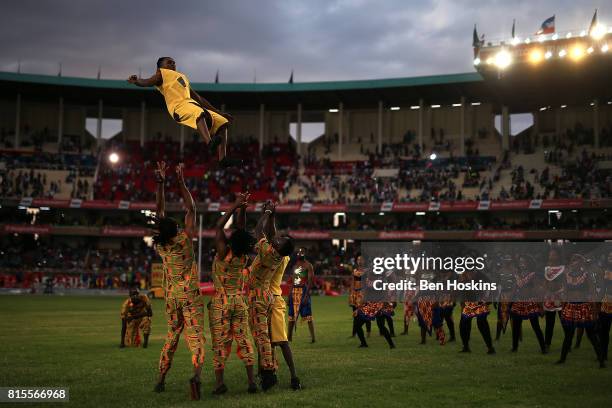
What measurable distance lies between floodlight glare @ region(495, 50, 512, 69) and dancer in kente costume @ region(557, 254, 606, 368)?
128 feet

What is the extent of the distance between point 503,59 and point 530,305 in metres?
37.9

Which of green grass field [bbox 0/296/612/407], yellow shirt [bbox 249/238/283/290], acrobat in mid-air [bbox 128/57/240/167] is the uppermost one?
acrobat in mid-air [bbox 128/57/240/167]

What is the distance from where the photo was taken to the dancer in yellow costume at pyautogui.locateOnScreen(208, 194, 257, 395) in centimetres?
895

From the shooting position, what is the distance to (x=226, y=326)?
29.7 ft

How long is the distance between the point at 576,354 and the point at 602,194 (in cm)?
3657

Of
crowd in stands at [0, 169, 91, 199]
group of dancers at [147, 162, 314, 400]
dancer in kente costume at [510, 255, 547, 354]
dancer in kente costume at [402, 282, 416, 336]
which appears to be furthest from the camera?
crowd in stands at [0, 169, 91, 199]

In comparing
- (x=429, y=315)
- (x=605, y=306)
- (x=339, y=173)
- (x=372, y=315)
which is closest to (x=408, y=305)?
(x=429, y=315)

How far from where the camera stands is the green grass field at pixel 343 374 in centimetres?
877

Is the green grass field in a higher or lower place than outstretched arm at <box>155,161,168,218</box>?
lower

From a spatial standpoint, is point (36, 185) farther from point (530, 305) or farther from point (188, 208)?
point (188, 208)

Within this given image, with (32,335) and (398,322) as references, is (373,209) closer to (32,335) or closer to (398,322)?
(398,322)

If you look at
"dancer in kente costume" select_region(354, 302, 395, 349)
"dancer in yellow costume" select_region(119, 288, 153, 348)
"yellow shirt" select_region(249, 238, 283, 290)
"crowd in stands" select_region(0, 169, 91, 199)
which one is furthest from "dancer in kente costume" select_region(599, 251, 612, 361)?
"crowd in stands" select_region(0, 169, 91, 199)

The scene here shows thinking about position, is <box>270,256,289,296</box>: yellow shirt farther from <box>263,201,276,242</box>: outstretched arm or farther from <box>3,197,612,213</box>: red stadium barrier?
<box>3,197,612,213</box>: red stadium barrier

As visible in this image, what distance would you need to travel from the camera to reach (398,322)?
2323 cm
